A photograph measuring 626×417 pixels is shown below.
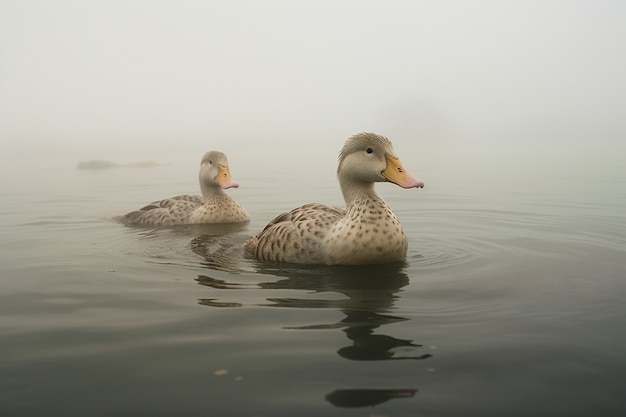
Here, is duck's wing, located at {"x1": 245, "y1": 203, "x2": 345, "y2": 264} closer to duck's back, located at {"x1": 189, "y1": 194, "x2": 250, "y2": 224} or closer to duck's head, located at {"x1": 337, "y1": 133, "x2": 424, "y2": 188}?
duck's head, located at {"x1": 337, "y1": 133, "x2": 424, "y2": 188}

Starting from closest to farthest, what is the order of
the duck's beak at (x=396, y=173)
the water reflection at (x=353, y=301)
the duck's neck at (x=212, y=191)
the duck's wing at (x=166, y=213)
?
the water reflection at (x=353, y=301), the duck's beak at (x=396, y=173), the duck's wing at (x=166, y=213), the duck's neck at (x=212, y=191)

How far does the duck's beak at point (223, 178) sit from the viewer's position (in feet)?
34.1

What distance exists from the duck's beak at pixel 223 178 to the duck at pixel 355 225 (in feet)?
12.2

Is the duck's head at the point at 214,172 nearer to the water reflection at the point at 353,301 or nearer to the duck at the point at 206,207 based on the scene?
the duck at the point at 206,207

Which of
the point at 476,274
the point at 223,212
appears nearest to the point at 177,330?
the point at 476,274

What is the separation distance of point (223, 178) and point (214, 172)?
282mm

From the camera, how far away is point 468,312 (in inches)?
174

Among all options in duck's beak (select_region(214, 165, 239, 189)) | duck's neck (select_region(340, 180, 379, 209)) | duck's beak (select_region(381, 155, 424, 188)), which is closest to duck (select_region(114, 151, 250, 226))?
duck's beak (select_region(214, 165, 239, 189))

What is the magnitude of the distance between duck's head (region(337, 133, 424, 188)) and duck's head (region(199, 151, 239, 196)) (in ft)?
13.8

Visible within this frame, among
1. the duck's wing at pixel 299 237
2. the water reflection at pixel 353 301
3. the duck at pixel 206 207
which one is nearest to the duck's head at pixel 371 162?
the duck's wing at pixel 299 237

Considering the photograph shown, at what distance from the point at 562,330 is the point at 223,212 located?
7.23 m

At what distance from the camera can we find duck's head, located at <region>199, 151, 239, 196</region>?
415 inches

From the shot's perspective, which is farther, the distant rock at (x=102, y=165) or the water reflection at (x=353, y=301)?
the distant rock at (x=102, y=165)

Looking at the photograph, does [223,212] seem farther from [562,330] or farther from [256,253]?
[562,330]
